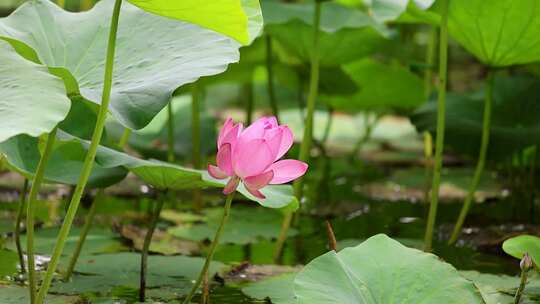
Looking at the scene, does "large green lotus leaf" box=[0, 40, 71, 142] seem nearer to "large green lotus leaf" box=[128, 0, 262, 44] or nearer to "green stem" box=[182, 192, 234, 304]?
"large green lotus leaf" box=[128, 0, 262, 44]

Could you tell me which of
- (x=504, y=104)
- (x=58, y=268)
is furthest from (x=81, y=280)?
(x=504, y=104)

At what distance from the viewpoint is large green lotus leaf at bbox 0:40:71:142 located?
3.89ft

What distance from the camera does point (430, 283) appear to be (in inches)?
53.4

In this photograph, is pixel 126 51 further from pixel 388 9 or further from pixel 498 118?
pixel 498 118

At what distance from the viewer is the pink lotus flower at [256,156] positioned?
1.29m

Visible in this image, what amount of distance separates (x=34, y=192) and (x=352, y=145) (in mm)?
2590

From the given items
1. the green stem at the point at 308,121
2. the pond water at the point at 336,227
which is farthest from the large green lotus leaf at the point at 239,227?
the green stem at the point at 308,121

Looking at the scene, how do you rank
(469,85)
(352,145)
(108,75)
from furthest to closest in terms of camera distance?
(469,85) < (352,145) < (108,75)

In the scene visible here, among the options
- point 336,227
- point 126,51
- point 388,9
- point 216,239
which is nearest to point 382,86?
point 336,227

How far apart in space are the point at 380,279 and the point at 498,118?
1281 millimetres

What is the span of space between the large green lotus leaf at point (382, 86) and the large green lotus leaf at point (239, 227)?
72 cm

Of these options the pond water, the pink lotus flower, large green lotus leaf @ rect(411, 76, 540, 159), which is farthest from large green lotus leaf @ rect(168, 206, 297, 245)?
the pink lotus flower

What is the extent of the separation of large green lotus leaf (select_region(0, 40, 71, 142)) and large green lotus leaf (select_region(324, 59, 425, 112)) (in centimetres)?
176

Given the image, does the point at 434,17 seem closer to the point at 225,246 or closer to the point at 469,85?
the point at 225,246
